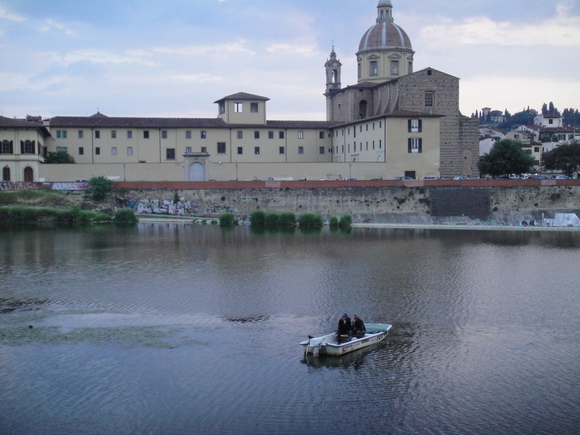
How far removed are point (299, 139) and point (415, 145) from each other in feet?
39.1

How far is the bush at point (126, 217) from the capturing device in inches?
2029

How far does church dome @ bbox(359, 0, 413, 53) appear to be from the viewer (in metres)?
67.9

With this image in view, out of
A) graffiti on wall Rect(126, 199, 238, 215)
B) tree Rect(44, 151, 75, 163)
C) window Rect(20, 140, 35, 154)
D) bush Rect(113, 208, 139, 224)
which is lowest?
bush Rect(113, 208, 139, 224)

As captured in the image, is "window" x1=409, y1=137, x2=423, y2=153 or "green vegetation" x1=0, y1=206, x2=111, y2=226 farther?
"window" x1=409, y1=137, x2=423, y2=153

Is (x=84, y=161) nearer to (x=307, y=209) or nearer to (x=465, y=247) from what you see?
(x=307, y=209)

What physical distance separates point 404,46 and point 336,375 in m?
56.1

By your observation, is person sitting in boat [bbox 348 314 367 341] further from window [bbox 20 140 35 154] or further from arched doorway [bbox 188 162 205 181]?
window [bbox 20 140 35 154]

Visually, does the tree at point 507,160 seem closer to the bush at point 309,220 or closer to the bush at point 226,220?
the bush at point 309,220

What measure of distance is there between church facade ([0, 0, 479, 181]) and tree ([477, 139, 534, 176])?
1.69 metres

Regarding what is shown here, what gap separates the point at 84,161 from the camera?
5878 centimetres

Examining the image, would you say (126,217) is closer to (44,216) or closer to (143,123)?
(44,216)

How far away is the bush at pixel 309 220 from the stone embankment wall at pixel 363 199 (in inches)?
84.2

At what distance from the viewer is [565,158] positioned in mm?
72188

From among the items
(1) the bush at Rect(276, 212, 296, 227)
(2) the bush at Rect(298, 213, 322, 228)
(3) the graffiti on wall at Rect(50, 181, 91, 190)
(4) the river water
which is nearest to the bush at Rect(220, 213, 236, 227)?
(1) the bush at Rect(276, 212, 296, 227)
